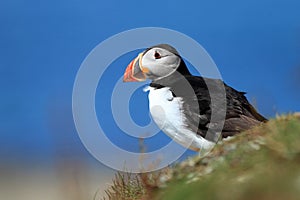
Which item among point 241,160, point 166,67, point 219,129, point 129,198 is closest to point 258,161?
point 241,160

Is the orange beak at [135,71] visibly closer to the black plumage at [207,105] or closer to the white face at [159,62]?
the white face at [159,62]

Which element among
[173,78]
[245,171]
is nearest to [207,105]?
[173,78]

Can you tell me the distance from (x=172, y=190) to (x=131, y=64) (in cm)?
333

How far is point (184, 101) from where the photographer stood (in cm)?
680

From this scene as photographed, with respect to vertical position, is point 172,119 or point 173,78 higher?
point 173,78

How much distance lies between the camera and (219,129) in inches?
255

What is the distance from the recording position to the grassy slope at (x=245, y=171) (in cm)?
329

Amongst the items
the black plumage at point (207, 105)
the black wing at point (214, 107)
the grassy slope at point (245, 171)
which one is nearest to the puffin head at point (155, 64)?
the black plumage at point (207, 105)

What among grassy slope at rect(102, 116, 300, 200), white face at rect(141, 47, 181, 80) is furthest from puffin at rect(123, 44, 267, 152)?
grassy slope at rect(102, 116, 300, 200)

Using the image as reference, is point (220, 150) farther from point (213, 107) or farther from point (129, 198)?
point (213, 107)

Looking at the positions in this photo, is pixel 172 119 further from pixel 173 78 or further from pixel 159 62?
pixel 159 62

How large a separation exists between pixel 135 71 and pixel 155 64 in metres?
0.31

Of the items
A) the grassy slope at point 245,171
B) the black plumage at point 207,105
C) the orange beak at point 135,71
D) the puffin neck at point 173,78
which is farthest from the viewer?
the puffin neck at point 173,78

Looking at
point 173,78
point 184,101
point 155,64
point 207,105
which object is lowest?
point 207,105
